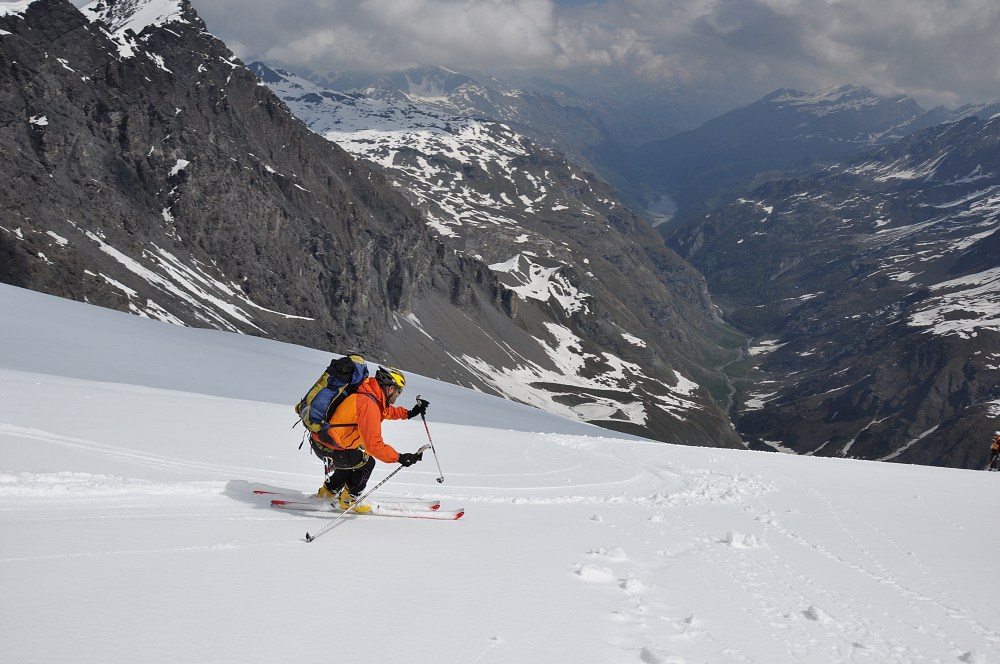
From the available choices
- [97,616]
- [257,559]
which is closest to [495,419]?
[257,559]

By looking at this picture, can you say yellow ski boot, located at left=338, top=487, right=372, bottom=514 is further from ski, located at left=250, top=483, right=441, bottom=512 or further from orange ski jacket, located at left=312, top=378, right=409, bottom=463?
orange ski jacket, located at left=312, top=378, right=409, bottom=463

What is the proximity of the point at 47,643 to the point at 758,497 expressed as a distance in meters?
15.0

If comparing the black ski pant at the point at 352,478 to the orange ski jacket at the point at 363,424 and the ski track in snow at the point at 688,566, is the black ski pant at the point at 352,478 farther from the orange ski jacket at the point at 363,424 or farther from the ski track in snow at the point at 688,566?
the ski track in snow at the point at 688,566

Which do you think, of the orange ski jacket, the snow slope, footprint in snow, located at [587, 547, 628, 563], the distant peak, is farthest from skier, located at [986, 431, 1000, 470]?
the distant peak

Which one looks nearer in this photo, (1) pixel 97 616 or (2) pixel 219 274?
(1) pixel 97 616

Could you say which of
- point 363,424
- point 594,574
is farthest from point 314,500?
point 594,574

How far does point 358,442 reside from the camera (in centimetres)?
1076

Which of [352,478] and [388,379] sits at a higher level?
[388,379]

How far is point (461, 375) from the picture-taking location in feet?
572

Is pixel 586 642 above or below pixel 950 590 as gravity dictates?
above

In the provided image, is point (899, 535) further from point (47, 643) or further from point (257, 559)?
point (47, 643)

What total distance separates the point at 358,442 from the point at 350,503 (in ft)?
3.18

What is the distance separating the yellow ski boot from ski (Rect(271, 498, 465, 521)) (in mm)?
58

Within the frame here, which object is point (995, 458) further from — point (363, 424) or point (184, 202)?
point (184, 202)
